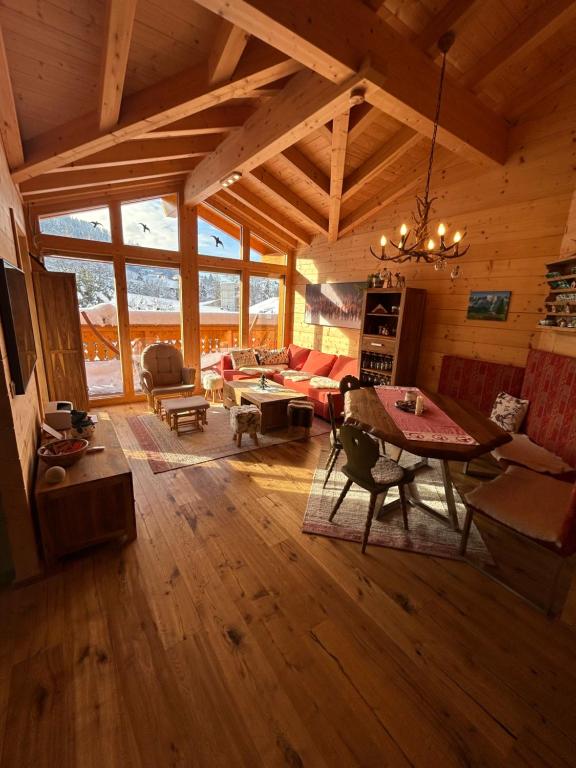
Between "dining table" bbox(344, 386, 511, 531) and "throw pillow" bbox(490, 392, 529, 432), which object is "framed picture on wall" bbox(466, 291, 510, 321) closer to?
"throw pillow" bbox(490, 392, 529, 432)

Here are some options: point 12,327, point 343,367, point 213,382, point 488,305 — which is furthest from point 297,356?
point 12,327

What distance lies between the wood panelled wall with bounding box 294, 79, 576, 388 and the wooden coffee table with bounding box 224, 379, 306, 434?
180 centimetres

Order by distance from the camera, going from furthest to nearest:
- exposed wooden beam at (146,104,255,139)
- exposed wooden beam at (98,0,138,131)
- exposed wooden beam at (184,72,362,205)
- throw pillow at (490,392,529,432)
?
exposed wooden beam at (146,104,255,139) < throw pillow at (490,392,529,432) < exposed wooden beam at (184,72,362,205) < exposed wooden beam at (98,0,138,131)

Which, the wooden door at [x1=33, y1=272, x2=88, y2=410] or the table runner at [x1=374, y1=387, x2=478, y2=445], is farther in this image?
the wooden door at [x1=33, y1=272, x2=88, y2=410]

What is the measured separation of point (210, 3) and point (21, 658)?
334 centimetres

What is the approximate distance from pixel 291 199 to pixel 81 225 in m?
2.99

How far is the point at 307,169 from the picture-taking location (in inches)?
167

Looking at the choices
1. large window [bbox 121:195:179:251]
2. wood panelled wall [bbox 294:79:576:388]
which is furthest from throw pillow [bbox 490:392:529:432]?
large window [bbox 121:195:179:251]

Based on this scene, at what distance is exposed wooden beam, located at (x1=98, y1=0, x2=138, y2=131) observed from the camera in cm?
178

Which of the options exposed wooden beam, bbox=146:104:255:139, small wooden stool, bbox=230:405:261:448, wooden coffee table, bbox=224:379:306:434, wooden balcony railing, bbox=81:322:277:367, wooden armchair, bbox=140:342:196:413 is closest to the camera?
exposed wooden beam, bbox=146:104:255:139

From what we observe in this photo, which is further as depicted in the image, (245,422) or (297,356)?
(297,356)

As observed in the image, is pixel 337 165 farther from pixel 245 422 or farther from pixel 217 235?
pixel 245 422

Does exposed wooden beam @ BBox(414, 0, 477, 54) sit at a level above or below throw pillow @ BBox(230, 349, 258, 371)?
above

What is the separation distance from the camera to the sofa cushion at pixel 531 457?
2.40 meters
